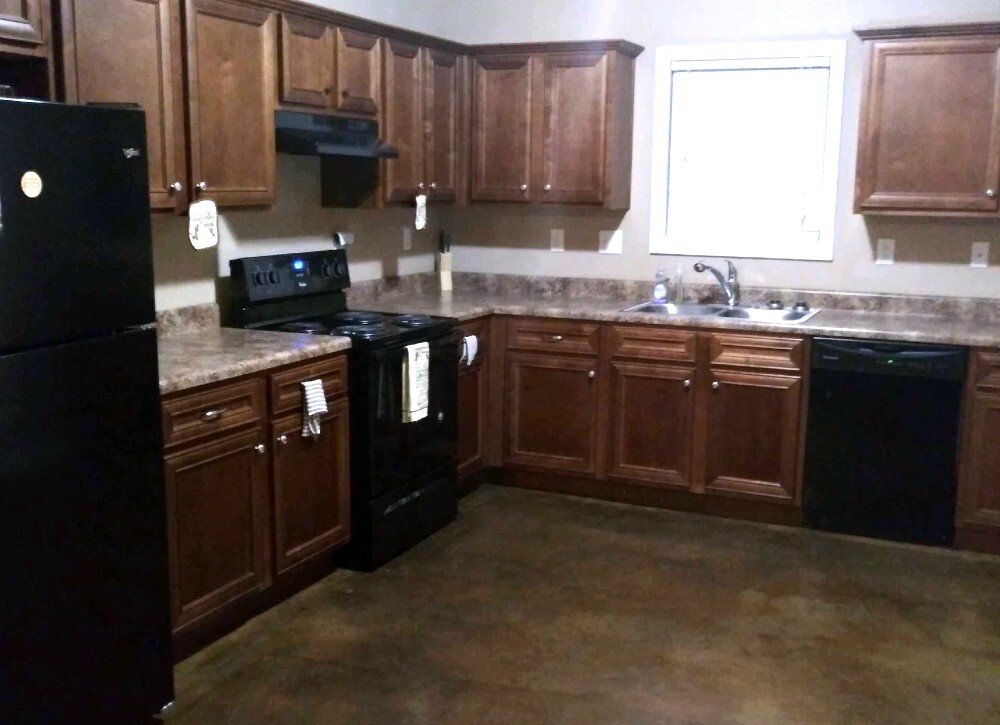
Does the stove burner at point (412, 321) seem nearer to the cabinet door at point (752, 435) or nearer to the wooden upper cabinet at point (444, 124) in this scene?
the wooden upper cabinet at point (444, 124)

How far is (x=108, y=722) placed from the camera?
2.48m

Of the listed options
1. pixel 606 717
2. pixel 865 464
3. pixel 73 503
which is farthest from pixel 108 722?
pixel 865 464

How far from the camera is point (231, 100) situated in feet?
11.2

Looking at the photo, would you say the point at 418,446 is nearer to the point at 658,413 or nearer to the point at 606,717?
the point at 658,413

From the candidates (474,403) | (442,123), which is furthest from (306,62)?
(474,403)

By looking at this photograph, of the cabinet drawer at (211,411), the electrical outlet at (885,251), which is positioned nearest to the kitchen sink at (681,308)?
the electrical outlet at (885,251)

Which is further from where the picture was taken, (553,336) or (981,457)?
(553,336)

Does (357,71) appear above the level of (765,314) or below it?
above

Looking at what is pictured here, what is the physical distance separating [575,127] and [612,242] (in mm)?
659

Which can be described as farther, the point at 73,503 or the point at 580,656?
the point at 580,656

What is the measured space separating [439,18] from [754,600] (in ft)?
11.3

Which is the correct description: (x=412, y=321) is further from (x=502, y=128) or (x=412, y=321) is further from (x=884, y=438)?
(x=884, y=438)

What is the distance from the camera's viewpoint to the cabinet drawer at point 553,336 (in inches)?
181

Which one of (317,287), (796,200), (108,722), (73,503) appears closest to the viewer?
(73,503)
